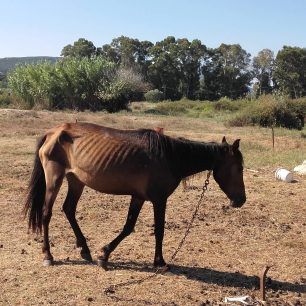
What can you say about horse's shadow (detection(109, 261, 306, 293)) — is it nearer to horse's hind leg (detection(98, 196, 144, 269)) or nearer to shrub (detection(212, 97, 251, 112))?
horse's hind leg (detection(98, 196, 144, 269))

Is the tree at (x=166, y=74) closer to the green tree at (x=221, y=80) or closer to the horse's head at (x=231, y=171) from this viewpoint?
the green tree at (x=221, y=80)

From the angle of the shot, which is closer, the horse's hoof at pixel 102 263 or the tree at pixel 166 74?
the horse's hoof at pixel 102 263

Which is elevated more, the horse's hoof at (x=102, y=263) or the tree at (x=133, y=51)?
the tree at (x=133, y=51)

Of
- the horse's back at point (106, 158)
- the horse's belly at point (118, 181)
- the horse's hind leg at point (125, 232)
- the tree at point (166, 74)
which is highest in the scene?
the tree at point (166, 74)

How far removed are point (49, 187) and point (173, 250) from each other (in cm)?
175

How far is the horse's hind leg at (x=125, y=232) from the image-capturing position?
5230 millimetres

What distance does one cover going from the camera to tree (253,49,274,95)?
66.6 meters

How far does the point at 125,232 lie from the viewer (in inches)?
209

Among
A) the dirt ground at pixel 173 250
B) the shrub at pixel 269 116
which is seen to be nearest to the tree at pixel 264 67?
the shrub at pixel 269 116

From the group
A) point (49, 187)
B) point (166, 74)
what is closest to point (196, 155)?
point (49, 187)

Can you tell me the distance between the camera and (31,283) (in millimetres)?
4789

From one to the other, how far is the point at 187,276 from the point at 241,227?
83.1 inches

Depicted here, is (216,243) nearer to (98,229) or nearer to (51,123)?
(98,229)

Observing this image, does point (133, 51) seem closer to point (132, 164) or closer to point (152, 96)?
point (152, 96)
